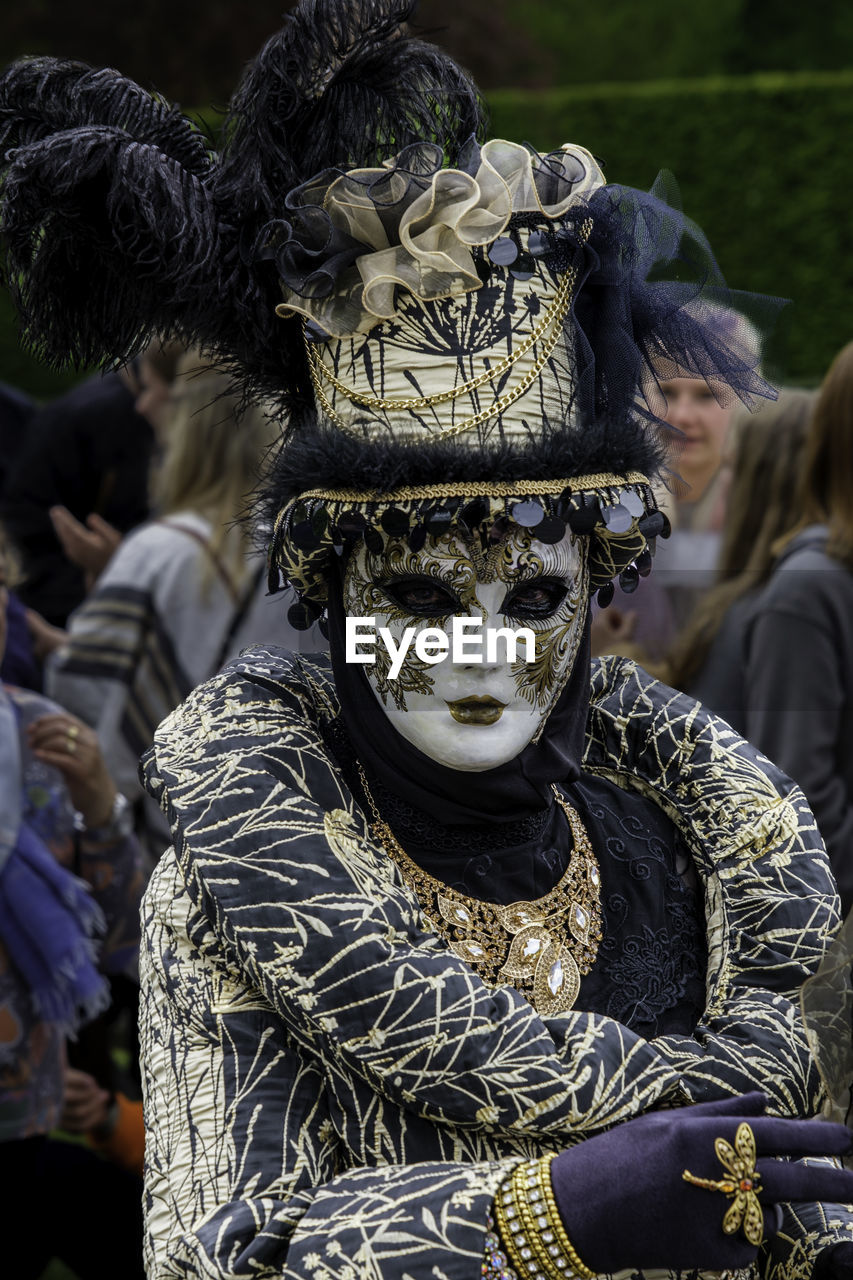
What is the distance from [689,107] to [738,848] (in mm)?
9150

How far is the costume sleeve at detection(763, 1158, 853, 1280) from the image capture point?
1.88 m

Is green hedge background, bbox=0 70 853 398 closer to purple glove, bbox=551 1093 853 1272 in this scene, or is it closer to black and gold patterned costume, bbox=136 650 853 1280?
black and gold patterned costume, bbox=136 650 853 1280

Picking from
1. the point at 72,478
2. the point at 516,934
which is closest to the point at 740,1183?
the point at 516,934

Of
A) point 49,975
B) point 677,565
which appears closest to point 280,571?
point 49,975

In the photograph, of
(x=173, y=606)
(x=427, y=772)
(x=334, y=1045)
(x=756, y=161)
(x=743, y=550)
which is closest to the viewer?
(x=334, y=1045)

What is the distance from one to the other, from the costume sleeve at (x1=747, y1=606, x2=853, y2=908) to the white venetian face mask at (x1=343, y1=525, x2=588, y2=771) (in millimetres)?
1683

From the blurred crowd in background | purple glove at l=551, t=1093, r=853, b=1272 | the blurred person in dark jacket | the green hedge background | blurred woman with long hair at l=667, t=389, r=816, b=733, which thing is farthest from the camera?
the green hedge background

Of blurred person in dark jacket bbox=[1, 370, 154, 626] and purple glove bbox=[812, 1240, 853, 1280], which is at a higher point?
blurred person in dark jacket bbox=[1, 370, 154, 626]

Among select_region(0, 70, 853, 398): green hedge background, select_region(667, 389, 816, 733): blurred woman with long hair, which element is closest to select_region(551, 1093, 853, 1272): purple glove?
select_region(667, 389, 816, 733): blurred woman with long hair

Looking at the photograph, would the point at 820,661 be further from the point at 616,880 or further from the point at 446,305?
the point at 446,305

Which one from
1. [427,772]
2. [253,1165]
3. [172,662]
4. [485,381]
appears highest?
[485,381]

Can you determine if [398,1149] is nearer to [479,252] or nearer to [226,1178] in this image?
[226,1178]

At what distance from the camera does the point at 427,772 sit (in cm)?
193

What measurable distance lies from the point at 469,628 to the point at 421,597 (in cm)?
7
